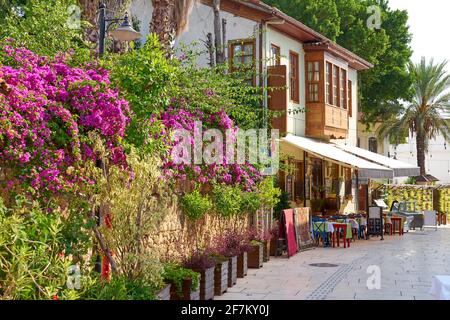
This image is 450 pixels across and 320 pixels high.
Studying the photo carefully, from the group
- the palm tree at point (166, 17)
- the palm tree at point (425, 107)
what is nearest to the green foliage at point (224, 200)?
the palm tree at point (166, 17)

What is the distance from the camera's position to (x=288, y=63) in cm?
2222

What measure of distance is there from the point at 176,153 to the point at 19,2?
11.3 metres

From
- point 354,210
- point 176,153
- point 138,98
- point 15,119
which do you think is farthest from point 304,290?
point 354,210

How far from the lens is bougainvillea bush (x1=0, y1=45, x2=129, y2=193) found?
7508 millimetres

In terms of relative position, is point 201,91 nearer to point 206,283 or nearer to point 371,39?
point 206,283

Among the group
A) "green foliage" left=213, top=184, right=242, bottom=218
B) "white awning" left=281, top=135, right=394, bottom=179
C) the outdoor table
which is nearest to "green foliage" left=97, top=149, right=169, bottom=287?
"green foliage" left=213, top=184, right=242, bottom=218

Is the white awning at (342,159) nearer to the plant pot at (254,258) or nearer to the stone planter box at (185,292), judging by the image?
the plant pot at (254,258)

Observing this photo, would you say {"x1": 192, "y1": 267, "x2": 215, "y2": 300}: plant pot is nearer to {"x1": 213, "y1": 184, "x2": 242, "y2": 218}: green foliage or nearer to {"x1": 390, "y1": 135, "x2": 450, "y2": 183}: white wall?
{"x1": 213, "y1": 184, "x2": 242, "y2": 218}: green foliage

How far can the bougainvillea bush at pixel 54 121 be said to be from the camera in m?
7.51

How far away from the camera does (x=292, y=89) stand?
885 inches

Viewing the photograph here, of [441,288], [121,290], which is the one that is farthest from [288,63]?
[441,288]

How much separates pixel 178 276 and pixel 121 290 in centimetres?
191

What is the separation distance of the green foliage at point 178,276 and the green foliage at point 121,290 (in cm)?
88
